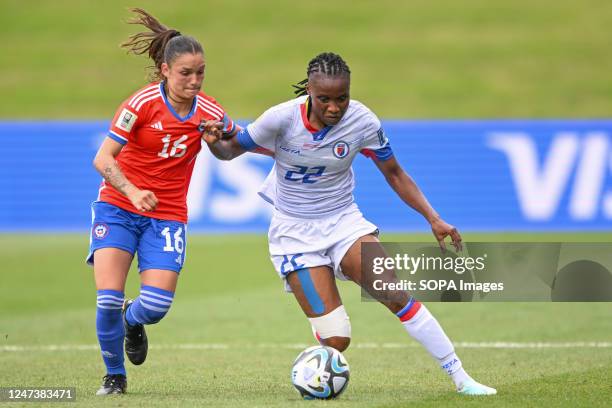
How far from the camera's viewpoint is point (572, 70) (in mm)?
31688

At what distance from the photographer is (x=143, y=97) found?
8078 mm

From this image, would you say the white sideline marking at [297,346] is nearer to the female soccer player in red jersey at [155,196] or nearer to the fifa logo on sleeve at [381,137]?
the female soccer player in red jersey at [155,196]

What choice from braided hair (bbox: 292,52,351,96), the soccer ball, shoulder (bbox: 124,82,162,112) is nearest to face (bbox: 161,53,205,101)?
shoulder (bbox: 124,82,162,112)

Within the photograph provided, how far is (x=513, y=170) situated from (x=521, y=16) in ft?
47.4

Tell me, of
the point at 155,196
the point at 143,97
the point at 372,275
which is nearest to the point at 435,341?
the point at 372,275

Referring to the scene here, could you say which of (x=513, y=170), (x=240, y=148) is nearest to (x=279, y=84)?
(x=513, y=170)

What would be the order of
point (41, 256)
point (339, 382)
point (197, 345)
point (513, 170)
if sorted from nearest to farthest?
point (339, 382), point (197, 345), point (41, 256), point (513, 170)

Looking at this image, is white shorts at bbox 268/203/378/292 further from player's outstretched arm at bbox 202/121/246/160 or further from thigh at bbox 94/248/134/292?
thigh at bbox 94/248/134/292

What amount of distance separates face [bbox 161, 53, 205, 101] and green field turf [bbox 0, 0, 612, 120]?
69.9ft

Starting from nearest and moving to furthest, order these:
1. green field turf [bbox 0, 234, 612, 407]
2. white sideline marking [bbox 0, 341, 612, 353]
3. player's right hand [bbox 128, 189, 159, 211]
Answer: player's right hand [bbox 128, 189, 159, 211], green field turf [bbox 0, 234, 612, 407], white sideline marking [bbox 0, 341, 612, 353]

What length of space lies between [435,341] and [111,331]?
2335mm

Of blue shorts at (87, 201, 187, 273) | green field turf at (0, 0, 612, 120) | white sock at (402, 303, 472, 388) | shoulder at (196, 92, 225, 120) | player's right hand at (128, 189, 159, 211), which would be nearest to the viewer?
player's right hand at (128, 189, 159, 211)

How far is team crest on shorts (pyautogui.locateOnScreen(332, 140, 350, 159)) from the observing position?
25.7 feet

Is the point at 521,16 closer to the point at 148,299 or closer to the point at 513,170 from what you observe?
the point at 513,170
